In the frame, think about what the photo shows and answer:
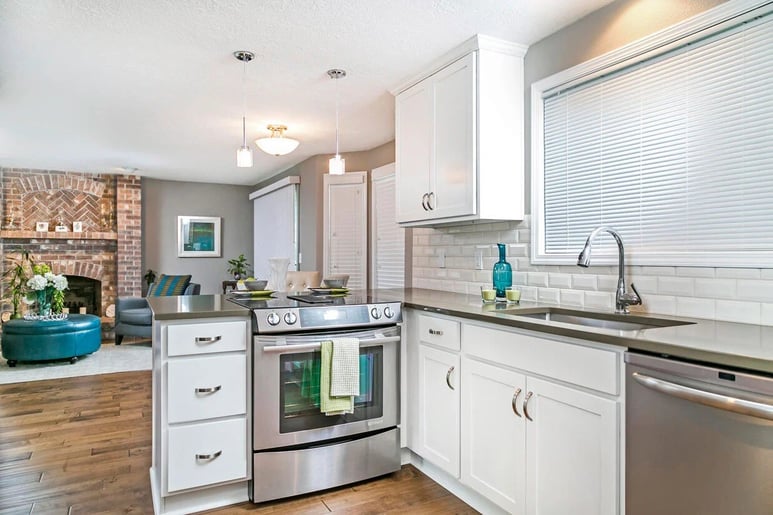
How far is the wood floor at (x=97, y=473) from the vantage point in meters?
2.33

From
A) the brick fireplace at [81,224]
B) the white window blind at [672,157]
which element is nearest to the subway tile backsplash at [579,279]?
the white window blind at [672,157]

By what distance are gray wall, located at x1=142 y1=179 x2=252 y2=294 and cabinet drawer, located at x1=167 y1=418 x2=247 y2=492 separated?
247 inches

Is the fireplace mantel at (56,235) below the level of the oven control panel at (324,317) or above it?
above

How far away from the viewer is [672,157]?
212 centimetres

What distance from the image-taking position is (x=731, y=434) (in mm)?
1244

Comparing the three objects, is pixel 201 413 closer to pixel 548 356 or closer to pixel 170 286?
pixel 548 356

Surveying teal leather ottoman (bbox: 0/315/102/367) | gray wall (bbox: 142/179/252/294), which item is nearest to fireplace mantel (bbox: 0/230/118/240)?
gray wall (bbox: 142/179/252/294)

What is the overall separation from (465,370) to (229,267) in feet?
22.4

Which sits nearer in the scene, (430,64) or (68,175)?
(430,64)

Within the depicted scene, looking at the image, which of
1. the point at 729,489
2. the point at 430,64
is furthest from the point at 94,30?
the point at 729,489

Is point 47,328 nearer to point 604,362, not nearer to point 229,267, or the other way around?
point 229,267

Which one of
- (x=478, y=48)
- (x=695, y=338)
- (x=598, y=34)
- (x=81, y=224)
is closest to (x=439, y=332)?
(x=695, y=338)

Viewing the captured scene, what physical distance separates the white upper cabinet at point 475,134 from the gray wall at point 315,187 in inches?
88.8

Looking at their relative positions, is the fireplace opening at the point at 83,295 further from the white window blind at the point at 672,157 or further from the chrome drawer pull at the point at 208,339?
the white window blind at the point at 672,157
